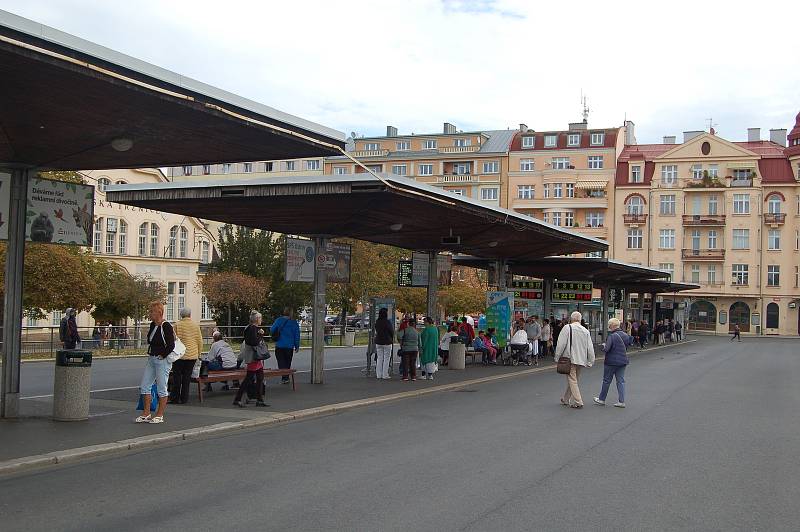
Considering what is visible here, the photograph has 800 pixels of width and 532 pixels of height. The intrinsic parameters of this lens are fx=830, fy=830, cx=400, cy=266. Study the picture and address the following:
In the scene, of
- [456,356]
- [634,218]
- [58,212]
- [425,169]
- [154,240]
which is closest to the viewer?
[58,212]

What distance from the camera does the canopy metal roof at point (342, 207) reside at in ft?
49.4

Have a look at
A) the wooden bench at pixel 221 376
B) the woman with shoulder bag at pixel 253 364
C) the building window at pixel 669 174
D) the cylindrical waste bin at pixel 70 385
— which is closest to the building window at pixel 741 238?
the building window at pixel 669 174

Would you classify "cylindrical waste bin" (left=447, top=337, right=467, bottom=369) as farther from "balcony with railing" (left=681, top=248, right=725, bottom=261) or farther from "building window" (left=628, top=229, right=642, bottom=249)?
"building window" (left=628, top=229, right=642, bottom=249)

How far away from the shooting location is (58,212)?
12953mm

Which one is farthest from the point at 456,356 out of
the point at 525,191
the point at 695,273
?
the point at 525,191

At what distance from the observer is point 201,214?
60.4ft

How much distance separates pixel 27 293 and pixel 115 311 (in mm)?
13424

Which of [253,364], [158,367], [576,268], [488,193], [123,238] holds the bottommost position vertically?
[253,364]

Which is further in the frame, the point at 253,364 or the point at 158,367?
the point at 253,364

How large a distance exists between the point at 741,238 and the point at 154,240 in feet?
187

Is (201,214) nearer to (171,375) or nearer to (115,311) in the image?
(171,375)


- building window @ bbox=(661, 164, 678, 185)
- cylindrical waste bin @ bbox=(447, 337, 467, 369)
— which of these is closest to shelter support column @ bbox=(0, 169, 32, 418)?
cylindrical waste bin @ bbox=(447, 337, 467, 369)

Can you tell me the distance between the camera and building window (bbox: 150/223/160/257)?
202ft

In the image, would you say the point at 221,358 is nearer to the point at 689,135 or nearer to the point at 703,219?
the point at 703,219
